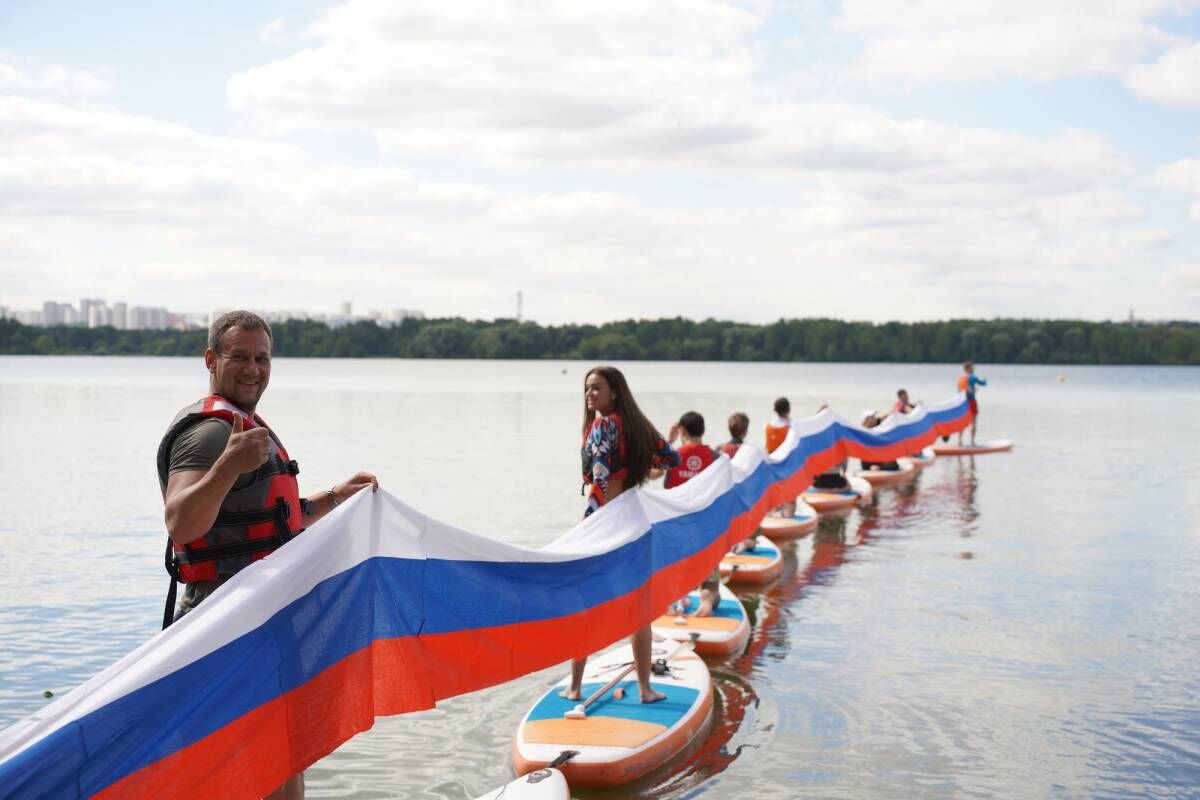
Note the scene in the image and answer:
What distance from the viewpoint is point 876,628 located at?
1271cm

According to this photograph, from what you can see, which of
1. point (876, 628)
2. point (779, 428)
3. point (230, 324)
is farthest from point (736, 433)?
point (230, 324)

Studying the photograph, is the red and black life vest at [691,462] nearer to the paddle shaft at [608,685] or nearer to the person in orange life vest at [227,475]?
the paddle shaft at [608,685]

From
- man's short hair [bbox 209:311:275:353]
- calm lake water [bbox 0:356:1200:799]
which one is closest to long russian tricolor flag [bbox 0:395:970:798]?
man's short hair [bbox 209:311:275:353]

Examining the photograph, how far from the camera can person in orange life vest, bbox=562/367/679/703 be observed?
7.73 metres

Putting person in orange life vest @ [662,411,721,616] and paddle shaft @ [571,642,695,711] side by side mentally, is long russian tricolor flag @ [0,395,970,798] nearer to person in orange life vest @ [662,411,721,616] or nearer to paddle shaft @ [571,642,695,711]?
paddle shaft @ [571,642,695,711]

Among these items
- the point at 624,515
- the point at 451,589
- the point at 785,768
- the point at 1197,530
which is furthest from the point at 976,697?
the point at 1197,530

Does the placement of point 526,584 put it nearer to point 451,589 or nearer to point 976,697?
point 451,589

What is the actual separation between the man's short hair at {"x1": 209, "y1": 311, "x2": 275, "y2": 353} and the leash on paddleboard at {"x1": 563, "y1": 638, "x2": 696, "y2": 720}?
4800mm

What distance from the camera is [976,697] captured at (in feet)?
33.2

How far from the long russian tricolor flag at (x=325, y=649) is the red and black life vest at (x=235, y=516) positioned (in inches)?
3.7

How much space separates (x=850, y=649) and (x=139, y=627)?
827 cm

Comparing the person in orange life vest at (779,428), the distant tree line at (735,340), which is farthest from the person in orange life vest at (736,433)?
the distant tree line at (735,340)

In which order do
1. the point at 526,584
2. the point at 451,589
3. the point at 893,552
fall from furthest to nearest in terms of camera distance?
the point at 893,552, the point at 526,584, the point at 451,589

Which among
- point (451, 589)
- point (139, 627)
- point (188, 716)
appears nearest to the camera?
point (188, 716)
